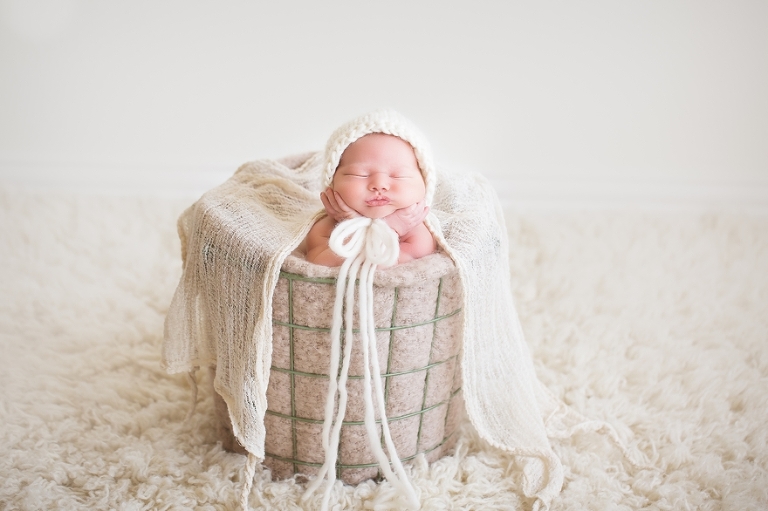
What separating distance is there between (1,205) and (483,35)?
133 cm

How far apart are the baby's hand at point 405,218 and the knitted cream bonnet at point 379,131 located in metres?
0.03

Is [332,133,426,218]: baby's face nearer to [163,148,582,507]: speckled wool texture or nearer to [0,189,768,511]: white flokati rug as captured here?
[163,148,582,507]: speckled wool texture

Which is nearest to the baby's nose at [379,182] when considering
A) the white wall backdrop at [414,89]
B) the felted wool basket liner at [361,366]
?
the felted wool basket liner at [361,366]

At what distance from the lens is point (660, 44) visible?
1786 mm

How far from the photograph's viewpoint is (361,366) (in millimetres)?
923

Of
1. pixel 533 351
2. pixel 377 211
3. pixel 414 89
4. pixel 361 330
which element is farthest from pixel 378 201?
pixel 414 89

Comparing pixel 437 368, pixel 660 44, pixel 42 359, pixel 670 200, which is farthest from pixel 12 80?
pixel 670 200

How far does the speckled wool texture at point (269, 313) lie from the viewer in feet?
2.95

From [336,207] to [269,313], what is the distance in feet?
0.61

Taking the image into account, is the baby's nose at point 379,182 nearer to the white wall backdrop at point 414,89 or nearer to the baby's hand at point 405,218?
the baby's hand at point 405,218

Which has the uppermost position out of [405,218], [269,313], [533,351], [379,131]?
[379,131]

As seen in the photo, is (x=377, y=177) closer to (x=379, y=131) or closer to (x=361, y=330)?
(x=379, y=131)

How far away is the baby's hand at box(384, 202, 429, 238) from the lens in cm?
95

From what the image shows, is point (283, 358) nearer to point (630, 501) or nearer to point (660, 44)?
point (630, 501)
